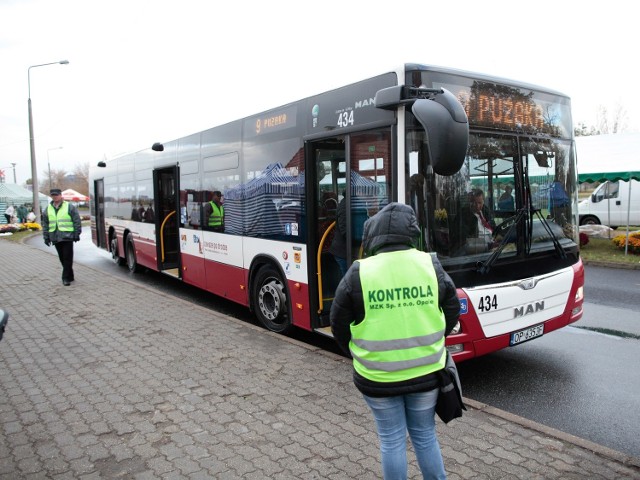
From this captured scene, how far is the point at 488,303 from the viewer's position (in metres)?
4.60

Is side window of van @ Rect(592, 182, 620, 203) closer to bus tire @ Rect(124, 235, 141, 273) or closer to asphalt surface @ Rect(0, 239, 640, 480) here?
bus tire @ Rect(124, 235, 141, 273)

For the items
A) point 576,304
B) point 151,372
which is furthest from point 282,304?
point 576,304

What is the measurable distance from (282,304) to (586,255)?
1090 centimetres

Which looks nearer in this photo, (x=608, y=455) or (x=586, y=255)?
(x=608, y=455)

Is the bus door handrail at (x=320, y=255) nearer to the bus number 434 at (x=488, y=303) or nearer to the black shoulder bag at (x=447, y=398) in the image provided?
the bus number 434 at (x=488, y=303)

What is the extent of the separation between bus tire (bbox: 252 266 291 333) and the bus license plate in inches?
106

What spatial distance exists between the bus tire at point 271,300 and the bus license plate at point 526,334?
8.80 ft

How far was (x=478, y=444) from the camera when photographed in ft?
12.0

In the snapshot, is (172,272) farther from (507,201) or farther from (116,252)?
(507,201)

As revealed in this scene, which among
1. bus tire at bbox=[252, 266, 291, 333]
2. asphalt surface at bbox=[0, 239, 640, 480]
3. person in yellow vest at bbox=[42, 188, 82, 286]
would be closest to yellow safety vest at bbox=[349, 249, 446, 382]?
asphalt surface at bbox=[0, 239, 640, 480]

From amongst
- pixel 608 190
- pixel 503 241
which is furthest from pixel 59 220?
pixel 608 190

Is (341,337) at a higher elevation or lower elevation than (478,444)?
higher

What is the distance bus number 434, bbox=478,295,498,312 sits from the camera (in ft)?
15.0

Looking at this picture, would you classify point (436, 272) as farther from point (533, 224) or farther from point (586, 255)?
point (586, 255)
